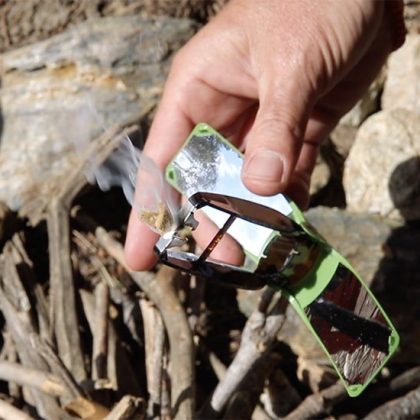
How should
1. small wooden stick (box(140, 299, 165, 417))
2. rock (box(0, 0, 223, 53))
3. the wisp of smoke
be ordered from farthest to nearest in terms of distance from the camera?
1. rock (box(0, 0, 223, 53))
2. small wooden stick (box(140, 299, 165, 417))
3. the wisp of smoke

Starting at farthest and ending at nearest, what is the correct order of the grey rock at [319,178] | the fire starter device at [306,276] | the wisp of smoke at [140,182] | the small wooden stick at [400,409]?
the grey rock at [319,178] → the small wooden stick at [400,409] → the wisp of smoke at [140,182] → the fire starter device at [306,276]

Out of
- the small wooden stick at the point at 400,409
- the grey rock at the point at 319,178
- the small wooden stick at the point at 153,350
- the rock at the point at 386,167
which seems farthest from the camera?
the grey rock at the point at 319,178

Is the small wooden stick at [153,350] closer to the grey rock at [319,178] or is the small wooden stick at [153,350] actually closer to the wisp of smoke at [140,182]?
the wisp of smoke at [140,182]

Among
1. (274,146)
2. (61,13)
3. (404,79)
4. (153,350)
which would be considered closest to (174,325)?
(153,350)

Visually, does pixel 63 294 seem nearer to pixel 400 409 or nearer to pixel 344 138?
pixel 400 409

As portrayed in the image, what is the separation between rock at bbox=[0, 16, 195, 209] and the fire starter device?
3.10ft

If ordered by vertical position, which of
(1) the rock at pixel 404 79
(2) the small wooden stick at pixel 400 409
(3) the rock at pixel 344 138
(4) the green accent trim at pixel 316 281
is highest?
(4) the green accent trim at pixel 316 281

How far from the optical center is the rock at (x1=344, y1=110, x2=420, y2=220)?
8.66ft

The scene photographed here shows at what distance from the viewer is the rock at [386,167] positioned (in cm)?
264

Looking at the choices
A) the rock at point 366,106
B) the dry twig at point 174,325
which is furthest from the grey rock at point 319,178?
the dry twig at point 174,325

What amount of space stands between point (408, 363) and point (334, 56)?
0.89 metres

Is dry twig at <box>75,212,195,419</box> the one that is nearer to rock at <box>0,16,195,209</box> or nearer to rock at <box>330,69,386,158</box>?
rock at <box>0,16,195,209</box>

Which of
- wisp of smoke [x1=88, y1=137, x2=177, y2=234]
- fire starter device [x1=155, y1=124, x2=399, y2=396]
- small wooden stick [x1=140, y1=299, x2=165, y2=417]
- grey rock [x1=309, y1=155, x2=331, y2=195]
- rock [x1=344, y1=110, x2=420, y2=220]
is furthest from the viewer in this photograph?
grey rock [x1=309, y1=155, x2=331, y2=195]

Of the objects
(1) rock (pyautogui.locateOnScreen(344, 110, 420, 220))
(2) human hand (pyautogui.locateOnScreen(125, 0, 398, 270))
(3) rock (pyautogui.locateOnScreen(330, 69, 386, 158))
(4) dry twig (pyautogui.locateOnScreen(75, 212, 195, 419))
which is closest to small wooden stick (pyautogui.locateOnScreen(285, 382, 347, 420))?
(4) dry twig (pyautogui.locateOnScreen(75, 212, 195, 419))
